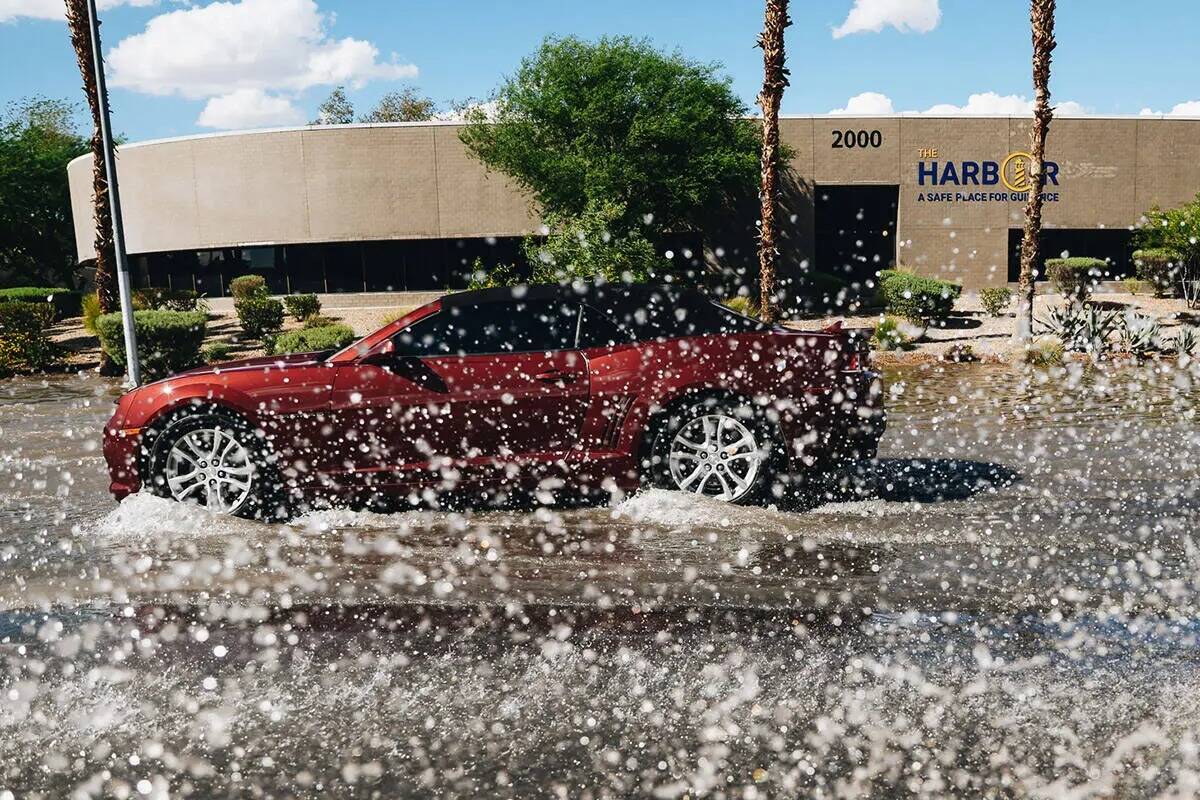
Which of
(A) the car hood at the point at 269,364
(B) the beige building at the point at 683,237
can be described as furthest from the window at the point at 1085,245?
(A) the car hood at the point at 269,364

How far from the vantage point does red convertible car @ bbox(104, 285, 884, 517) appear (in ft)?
22.4

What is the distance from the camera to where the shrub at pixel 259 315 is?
90.4 ft

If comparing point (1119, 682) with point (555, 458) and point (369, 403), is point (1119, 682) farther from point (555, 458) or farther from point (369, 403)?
point (369, 403)

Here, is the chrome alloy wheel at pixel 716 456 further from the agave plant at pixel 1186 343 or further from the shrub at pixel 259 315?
the shrub at pixel 259 315

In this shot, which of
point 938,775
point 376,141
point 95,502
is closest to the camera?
point 938,775

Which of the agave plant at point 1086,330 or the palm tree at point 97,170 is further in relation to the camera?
the palm tree at point 97,170

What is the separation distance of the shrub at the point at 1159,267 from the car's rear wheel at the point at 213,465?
3181 centimetres

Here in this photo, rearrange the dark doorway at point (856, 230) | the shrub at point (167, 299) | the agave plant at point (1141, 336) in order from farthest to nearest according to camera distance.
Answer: the dark doorway at point (856, 230) < the shrub at point (167, 299) < the agave plant at point (1141, 336)

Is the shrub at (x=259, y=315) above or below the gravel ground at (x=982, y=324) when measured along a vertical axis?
above

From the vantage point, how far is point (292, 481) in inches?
271

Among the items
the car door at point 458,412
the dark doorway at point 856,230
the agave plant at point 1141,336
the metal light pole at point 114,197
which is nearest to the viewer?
the car door at point 458,412

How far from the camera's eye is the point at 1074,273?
3259 centimetres

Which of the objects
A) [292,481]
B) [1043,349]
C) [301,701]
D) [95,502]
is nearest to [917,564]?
[301,701]

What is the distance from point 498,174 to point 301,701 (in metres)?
29.2
